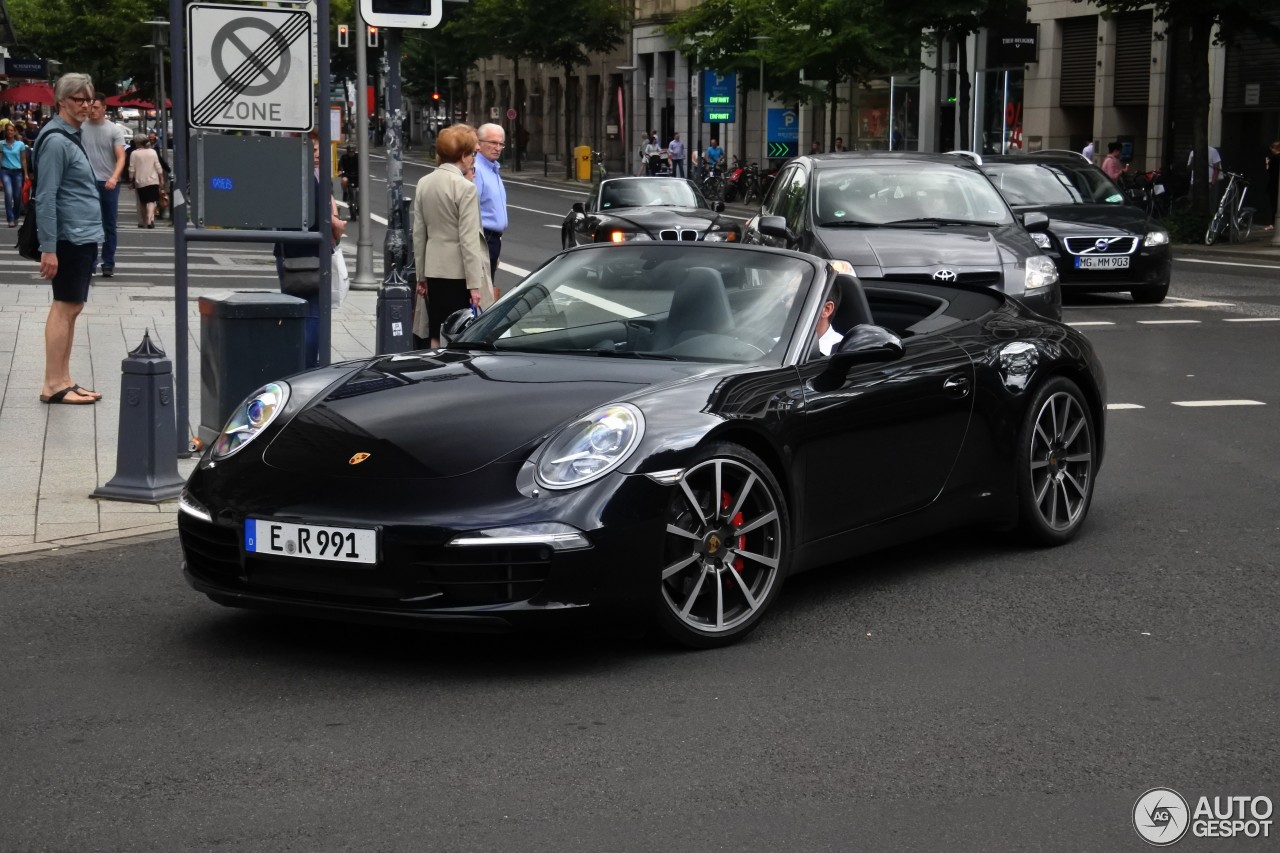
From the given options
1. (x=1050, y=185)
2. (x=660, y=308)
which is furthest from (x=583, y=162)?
(x=660, y=308)

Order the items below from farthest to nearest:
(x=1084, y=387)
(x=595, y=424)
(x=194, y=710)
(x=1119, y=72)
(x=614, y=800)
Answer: (x=1119, y=72) < (x=1084, y=387) < (x=595, y=424) < (x=194, y=710) < (x=614, y=800)

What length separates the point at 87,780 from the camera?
14.4 feet

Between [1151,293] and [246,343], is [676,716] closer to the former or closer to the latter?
[246,343]

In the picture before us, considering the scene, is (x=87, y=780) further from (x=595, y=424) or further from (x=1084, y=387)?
(x=1084, y=387)

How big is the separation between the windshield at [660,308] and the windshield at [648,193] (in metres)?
18.1

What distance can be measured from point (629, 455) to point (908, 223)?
882cm

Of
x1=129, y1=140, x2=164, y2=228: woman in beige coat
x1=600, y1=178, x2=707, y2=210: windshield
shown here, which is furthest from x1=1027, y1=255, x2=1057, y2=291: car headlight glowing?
x1=129, y1=140, x2=164, y2=228: woman in beige coat

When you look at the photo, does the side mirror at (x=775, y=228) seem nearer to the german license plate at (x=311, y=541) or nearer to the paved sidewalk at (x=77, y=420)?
the paved sidewalk at (x=77, y=420)

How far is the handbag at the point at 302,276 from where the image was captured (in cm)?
993

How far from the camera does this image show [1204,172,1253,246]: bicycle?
30500 mm

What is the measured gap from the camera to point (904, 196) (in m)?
14.2

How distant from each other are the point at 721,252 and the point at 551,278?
66cm

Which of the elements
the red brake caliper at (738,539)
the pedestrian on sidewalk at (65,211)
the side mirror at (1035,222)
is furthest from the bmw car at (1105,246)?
the red brake caliper at (738,539)

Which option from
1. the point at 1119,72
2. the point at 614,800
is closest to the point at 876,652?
the point at 614,800
